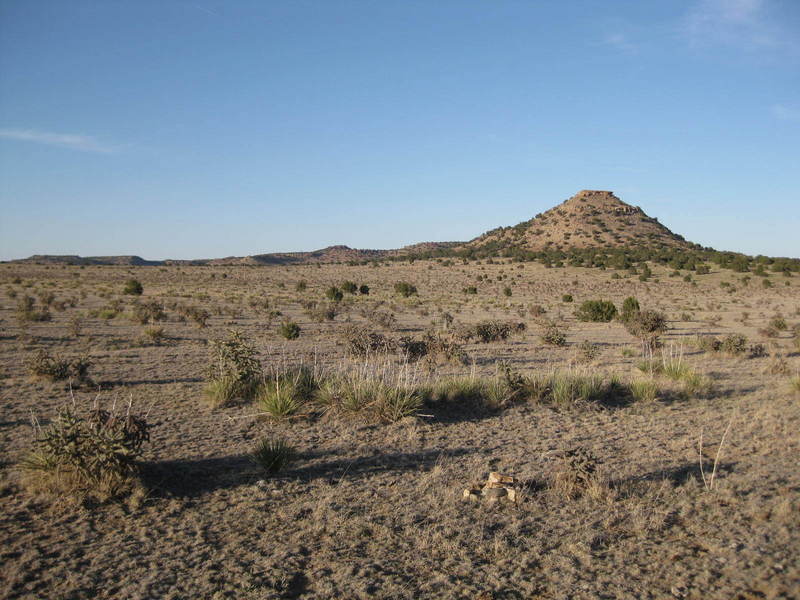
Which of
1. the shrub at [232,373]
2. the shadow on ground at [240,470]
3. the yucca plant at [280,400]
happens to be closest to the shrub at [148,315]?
the shrub at [232,373]

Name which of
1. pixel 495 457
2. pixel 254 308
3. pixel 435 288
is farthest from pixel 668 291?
pixel 495 457

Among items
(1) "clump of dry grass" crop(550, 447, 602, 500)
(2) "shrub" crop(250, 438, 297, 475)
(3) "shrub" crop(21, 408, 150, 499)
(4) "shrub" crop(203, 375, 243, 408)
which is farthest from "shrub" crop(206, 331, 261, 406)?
(1) "clump of dry grass" crop(550, 447, 602, 500)

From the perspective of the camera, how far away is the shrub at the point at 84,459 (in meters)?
6.16

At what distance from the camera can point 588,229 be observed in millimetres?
96188

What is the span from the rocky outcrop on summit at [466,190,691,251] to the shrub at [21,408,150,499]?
86.7 m

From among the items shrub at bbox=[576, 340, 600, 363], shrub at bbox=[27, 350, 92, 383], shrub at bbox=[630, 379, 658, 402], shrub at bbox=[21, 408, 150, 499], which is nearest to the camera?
shrub at bbox=[21, 408, 150, 499]

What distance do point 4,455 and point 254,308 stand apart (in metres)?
25.7

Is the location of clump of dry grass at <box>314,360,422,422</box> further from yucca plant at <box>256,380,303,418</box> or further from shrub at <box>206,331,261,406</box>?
shrub at <box>206,331,261,406</box>

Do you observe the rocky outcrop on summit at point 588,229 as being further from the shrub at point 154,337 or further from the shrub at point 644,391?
the shrub at point 644,391

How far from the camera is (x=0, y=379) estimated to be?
40.5 feet

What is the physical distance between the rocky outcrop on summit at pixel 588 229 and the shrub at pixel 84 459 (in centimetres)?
8672

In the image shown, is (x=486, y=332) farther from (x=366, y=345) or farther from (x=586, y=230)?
(x=586, y=230)

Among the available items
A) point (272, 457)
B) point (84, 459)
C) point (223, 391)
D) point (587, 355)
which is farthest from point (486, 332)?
point (84, 459)

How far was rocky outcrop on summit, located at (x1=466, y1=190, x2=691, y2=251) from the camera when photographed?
90.1 m
